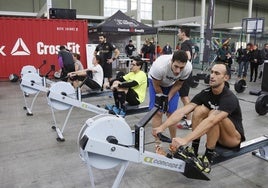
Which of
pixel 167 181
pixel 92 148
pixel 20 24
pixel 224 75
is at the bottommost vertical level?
pixel 167 181

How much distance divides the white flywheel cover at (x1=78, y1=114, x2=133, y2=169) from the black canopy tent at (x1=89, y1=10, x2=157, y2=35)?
734 cm

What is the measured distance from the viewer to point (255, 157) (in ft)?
9.48

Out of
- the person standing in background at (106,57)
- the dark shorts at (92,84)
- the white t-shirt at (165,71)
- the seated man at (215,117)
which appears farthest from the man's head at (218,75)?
the person standing in background at (106,57)

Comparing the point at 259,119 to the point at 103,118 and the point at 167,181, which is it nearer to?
the point at 167,181

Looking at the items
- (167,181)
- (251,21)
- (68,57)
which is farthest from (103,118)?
(251,21)

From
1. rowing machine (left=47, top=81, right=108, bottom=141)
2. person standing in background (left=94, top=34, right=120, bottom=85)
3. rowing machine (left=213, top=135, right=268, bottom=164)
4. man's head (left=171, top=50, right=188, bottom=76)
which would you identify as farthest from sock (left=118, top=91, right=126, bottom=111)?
person standing in background (left=94, top=34, right=120, bottom=85)

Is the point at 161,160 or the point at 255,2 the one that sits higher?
the point at 255,2

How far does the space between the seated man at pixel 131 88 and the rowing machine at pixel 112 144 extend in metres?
1.96

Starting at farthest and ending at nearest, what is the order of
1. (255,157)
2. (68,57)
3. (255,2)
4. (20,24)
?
1. (255,2)
2. (20,24)
3. (68,57)
4. (255,157)

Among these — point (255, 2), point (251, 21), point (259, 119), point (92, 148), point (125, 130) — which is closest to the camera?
point (92, 148)

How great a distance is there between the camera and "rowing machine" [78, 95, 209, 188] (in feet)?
5.41

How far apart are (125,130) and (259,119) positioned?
10.9 feet

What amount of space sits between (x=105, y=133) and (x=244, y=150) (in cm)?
144

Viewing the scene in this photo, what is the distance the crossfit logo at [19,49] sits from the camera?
28.1ft
